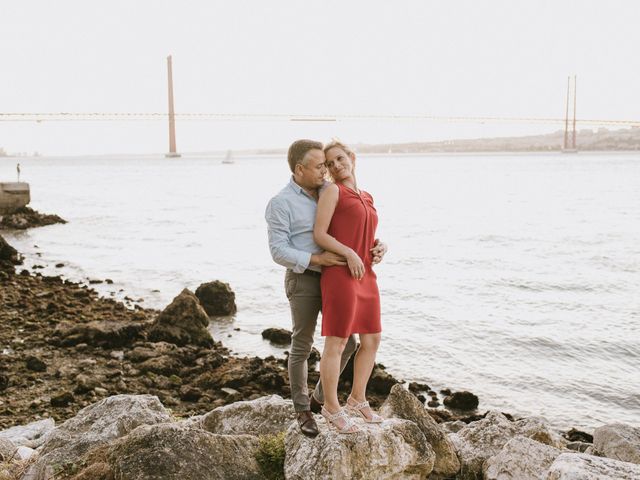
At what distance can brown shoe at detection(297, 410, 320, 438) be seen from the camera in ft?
9.18

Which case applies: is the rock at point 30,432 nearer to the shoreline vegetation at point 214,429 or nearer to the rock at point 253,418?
the shoreline vegetation at point 214,429

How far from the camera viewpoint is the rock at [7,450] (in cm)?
349

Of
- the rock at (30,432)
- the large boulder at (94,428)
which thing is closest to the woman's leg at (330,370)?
the large boulder at (94,428)

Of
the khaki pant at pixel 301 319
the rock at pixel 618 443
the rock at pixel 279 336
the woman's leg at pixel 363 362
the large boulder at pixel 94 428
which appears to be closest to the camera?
the khaki pant at pixel 301 319

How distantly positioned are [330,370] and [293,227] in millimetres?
632

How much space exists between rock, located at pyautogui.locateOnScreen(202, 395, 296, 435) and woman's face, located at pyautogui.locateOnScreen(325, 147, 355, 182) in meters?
1.42

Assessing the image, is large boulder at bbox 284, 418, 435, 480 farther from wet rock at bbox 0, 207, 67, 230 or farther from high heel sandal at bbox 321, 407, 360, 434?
wet rock at bbox 0, 207, 67, 230

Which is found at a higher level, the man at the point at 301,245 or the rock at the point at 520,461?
the man at the point at 301,245

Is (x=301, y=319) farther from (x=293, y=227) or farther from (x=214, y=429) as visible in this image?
(x=214, y=429)

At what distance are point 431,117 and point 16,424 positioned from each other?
255 feet

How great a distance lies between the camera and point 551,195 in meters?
38.8

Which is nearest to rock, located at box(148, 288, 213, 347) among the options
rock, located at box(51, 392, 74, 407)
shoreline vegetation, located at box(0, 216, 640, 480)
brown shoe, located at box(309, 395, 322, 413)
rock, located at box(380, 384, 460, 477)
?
shoreline vegetation, located at box(0, 216, 640, 480)

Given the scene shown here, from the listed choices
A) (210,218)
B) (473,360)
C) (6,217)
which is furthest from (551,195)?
(473,360)

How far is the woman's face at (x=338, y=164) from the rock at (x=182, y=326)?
522 centimetres
